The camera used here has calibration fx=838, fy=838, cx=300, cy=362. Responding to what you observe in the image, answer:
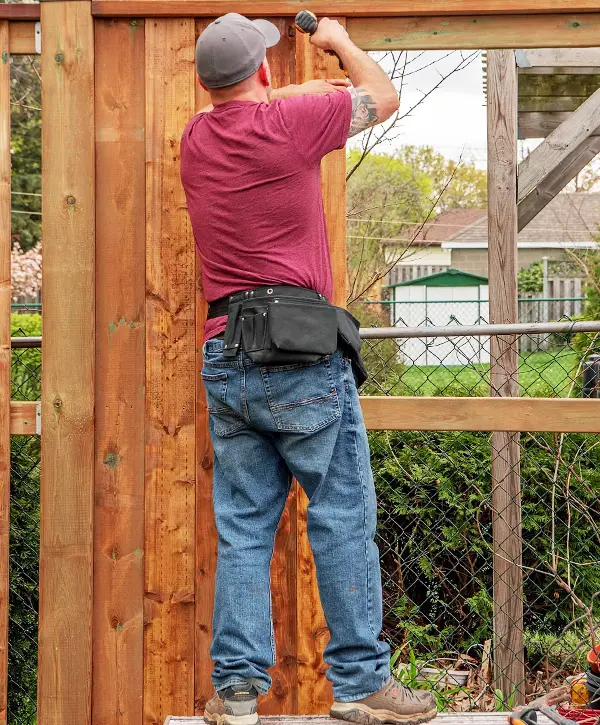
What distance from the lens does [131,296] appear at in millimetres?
2744

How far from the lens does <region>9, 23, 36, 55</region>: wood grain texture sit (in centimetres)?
276

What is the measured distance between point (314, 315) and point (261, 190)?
351 mm

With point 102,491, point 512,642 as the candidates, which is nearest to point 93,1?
point 102,491

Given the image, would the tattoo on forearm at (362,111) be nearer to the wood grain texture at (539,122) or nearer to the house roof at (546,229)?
the wood grain texture at (539,122)

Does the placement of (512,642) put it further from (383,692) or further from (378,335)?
(383,692)

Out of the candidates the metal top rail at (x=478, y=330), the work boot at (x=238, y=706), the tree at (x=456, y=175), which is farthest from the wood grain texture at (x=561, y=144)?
the tree at (x=456, y=175)

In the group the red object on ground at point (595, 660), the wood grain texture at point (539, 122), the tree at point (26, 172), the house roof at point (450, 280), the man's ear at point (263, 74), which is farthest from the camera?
the house roof at point (450, 280)

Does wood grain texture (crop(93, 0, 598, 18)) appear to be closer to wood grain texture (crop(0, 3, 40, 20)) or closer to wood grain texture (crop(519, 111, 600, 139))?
wood grain texture (crop(0, 3, 40, 20))

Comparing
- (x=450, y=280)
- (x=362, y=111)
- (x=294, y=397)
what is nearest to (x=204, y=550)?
(x=294, y=397)

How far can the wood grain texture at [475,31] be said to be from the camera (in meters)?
2.68

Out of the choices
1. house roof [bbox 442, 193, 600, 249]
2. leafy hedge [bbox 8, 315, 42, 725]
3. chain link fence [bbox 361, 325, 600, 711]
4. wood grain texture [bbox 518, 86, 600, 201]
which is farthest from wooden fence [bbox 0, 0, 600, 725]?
house roof [bbox 442, 193, 600, 249]

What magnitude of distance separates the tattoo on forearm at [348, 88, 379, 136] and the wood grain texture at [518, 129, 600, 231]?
280 centimetres

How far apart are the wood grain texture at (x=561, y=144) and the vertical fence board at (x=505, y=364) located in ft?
0.97

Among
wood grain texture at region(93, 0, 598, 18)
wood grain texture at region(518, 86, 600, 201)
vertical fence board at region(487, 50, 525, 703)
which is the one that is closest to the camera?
wood grain texture at region(93, 0, 598, 18)
